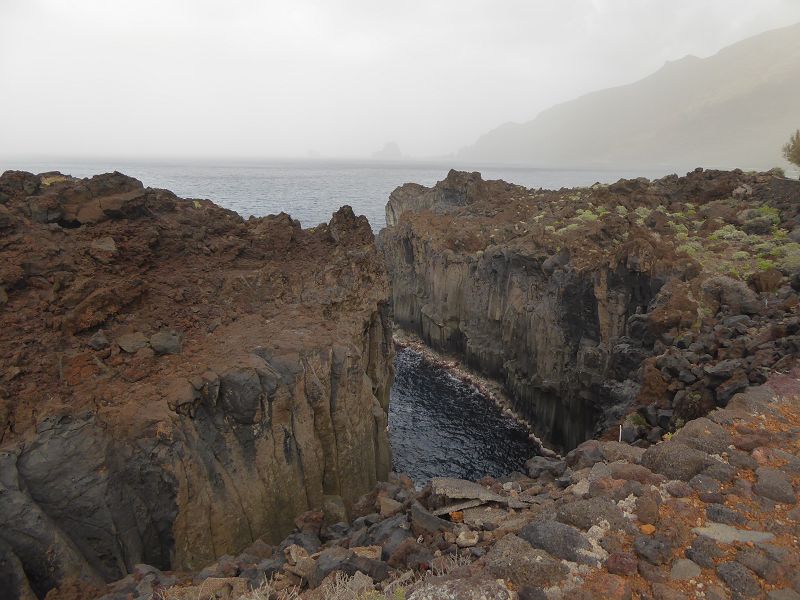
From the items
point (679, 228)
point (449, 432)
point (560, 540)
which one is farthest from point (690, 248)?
point (560, 540)

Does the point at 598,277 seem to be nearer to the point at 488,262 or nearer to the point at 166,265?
the point at 488,262

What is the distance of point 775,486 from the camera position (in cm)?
809

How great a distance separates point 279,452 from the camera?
52.0 ft

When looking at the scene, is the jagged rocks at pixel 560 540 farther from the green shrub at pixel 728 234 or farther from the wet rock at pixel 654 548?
the green shrub at pixel 728 234

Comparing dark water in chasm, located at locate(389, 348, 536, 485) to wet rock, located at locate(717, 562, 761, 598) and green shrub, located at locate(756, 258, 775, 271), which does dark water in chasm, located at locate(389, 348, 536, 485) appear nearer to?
green shrub, located at locate(756, 258, 775, 271)

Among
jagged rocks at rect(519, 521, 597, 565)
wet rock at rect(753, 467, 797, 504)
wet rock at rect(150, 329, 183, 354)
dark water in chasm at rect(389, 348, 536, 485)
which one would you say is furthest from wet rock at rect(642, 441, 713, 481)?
dark water in chasm at rect(389, 348, 536, 485)

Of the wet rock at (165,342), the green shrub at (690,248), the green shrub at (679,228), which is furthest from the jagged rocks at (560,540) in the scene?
the green shrub at (679,228)

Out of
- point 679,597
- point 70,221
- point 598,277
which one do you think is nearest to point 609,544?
point 679,597

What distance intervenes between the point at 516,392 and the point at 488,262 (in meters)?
11.0

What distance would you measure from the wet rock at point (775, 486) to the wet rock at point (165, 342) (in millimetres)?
14997

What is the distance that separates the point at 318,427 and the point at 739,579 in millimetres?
13139

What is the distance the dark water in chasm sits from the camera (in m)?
28.6

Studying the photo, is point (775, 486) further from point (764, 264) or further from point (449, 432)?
point (449, 432)

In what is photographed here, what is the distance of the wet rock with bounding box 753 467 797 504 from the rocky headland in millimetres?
44
